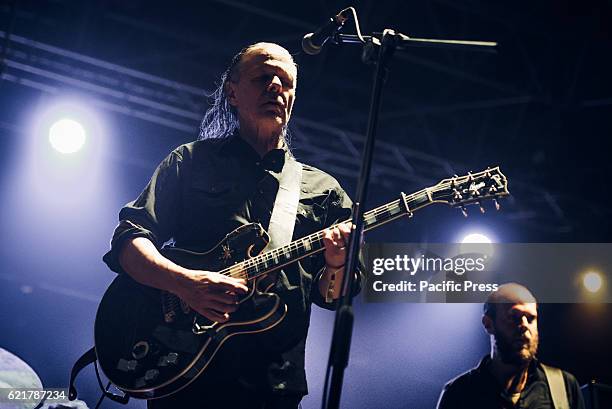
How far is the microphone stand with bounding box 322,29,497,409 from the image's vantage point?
205 centimetres

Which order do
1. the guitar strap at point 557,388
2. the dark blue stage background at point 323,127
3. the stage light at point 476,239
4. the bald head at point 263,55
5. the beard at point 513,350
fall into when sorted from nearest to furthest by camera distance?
the bald head at point 263,55 < the guitar strap at point 557,388 < the beard at point 513,350 < the dark blue stage background at point 323,127 < the stage light at point 476,239

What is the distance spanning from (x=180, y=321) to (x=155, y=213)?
449 millimetres

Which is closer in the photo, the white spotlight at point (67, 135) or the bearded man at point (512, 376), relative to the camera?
the bearded man at point (512, 376)

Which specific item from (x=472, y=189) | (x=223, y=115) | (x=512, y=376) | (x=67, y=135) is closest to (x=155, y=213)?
(x=223, y=115)

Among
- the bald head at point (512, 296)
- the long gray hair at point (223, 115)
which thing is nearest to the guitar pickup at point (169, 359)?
the long gray hair at point (223, 115)

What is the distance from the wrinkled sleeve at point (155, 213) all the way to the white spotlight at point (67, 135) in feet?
17.2

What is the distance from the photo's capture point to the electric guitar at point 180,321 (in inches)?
100

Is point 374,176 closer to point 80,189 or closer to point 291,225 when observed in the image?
point 80,189

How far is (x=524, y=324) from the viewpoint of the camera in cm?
461

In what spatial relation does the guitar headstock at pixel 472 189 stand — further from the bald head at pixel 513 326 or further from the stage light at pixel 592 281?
the stage light at pixel 592 281

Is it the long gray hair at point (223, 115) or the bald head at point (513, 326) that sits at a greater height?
the long gray hair at point (223, 115)

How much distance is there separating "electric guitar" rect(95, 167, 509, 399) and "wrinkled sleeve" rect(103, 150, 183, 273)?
0.09 meters

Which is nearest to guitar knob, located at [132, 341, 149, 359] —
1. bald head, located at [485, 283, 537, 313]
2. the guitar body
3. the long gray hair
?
the guitar body

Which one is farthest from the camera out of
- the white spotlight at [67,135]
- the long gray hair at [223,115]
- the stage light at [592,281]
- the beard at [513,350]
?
the stage light at [592,281]
